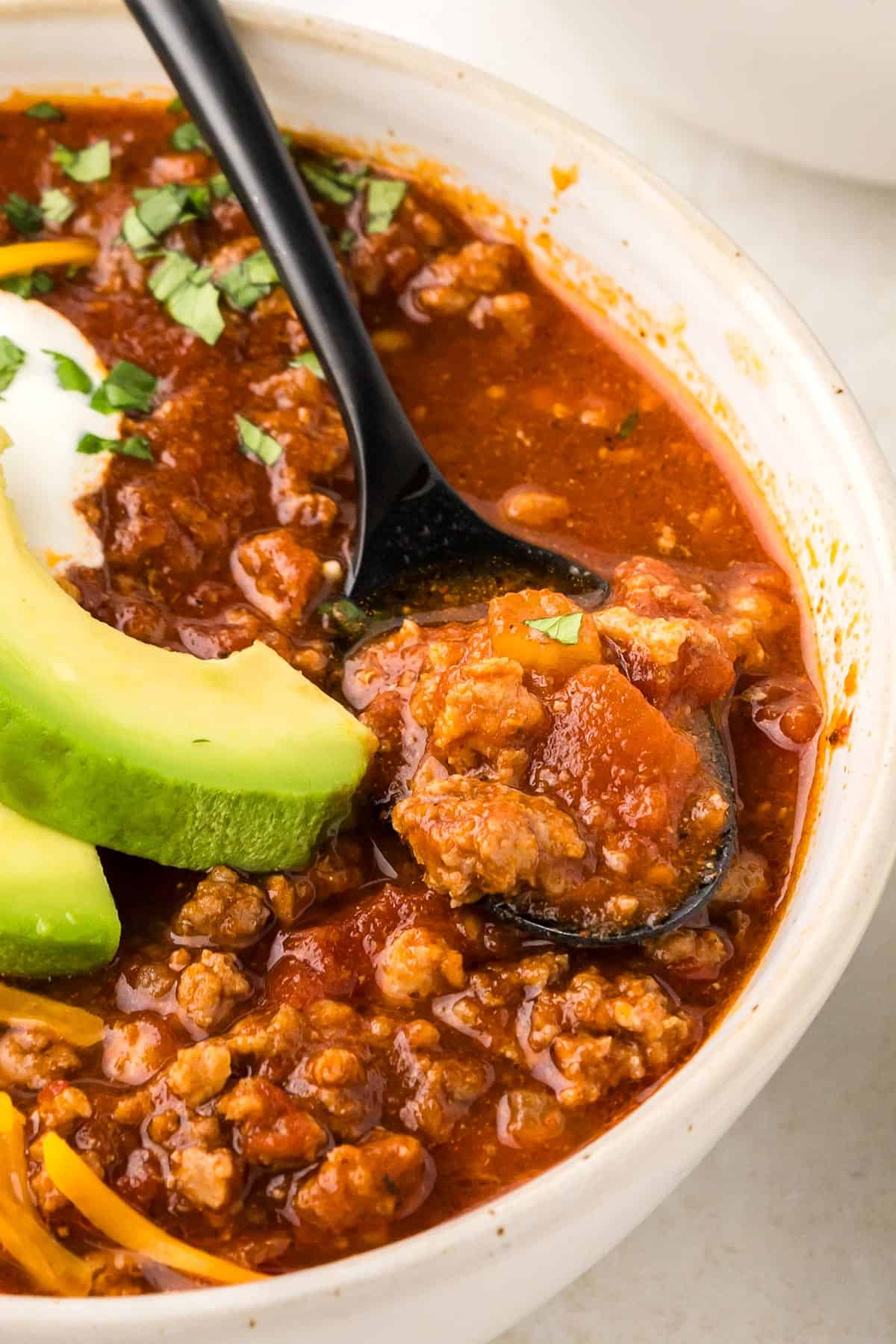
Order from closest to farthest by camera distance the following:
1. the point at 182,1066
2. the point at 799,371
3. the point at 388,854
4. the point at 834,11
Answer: the point at 182,1066 → the point at 388,854 → the point at 799,371 → the point at 834,11

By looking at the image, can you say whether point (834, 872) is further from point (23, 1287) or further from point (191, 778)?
point (23, 1287)

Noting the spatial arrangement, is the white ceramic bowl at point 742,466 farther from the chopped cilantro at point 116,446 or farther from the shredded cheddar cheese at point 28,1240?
the chopped cilantro at point 116,446

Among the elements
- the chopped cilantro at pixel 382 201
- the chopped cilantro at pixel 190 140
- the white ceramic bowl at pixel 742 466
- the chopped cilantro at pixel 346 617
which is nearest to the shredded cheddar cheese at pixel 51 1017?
the white ceramic bowl at pixel 742 466

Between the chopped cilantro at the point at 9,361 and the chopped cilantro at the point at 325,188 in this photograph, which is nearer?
the chopped cilantro at the point at 9,361

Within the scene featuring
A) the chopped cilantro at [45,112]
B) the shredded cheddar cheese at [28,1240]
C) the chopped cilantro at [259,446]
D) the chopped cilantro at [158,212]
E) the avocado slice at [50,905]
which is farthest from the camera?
the chopped cilantro at [45,112]

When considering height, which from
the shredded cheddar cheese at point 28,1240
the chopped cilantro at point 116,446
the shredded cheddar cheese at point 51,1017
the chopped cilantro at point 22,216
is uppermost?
the chopped cilantro at point 22,216

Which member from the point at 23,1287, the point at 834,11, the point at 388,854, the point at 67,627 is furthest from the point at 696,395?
the point at 23,1287
